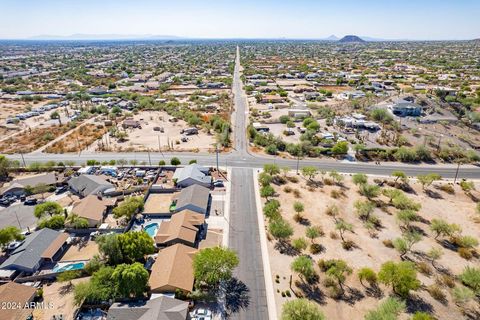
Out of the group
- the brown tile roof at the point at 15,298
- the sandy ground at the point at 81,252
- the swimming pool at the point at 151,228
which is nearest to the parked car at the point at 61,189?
the sandy ground at the point at 81,252

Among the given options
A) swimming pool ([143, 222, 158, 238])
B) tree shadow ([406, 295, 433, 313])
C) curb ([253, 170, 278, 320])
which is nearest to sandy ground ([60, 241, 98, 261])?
swimming pool ([143, 222, 158, 238])

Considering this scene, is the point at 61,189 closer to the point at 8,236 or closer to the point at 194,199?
the point at 8,236

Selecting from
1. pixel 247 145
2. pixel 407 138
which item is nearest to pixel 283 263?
pixel 247 145

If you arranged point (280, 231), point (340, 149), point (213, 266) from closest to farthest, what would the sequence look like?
point (213, 266), point (280, 231), point (340, 149)

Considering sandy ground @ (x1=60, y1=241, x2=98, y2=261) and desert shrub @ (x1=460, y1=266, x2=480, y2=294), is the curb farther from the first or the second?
sandy ground @ (x1=60, y1=241, x2=98, y2=261)

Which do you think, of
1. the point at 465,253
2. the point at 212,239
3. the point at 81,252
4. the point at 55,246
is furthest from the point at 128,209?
the point at 465,253

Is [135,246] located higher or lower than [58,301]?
higher

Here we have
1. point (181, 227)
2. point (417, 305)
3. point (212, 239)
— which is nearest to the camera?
point (417, 305)
